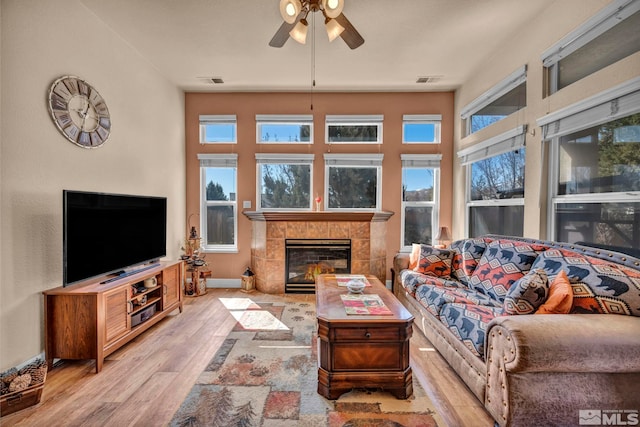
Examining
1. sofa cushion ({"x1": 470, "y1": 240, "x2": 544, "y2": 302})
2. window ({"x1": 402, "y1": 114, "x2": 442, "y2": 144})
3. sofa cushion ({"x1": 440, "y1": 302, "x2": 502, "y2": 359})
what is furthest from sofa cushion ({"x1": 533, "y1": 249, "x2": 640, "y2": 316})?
window ({"x1": 402, "y1": 114, "x2": 442, "y2": 144})

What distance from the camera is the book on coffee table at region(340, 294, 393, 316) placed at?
6.49 ft

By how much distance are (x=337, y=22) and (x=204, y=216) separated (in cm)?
351

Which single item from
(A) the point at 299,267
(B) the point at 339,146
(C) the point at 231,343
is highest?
(B) the point at 339,146

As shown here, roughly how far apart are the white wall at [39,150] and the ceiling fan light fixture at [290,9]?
76.6 inches

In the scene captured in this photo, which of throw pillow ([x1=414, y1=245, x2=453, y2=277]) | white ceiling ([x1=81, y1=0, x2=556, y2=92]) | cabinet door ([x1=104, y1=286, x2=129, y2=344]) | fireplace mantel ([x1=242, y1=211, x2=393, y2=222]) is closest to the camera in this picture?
cabinet door ([x1=104, y1=286, x2=129, y2=344])

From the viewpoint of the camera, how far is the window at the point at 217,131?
175 inches

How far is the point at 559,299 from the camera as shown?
1695 mm

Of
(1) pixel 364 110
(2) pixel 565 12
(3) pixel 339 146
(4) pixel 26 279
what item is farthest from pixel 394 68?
(4) pixel 26 279

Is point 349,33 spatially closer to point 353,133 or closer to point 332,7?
point 332,7

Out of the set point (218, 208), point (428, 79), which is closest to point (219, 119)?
point (218, 208)

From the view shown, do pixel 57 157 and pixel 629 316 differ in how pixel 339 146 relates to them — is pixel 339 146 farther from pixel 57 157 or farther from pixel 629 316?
pixel 629 316

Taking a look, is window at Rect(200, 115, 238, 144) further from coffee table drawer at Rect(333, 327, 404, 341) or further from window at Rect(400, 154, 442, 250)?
coffee table drawer at Rect(333, 327, 404, 341)

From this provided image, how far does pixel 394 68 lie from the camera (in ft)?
12.0

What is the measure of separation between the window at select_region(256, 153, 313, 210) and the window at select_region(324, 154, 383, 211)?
344mm
